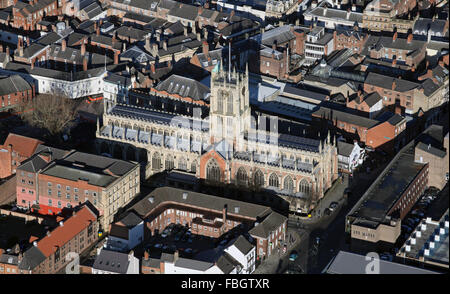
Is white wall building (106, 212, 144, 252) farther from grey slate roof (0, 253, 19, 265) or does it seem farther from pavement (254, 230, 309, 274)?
pavement (254, 230, 309, 274)

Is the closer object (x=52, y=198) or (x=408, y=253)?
(x=408, y=253)

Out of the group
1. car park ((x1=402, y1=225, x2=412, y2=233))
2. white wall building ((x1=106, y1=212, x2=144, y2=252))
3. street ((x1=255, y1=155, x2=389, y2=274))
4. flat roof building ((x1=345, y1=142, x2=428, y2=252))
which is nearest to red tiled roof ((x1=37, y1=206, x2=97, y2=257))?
white wall building ((x1=106, y1=212, x2=144, y2=252))

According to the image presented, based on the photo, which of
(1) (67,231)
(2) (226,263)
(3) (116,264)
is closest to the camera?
(2) (226,263)

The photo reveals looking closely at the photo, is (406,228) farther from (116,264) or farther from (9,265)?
(9,265)

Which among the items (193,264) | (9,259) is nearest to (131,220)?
(193,264)

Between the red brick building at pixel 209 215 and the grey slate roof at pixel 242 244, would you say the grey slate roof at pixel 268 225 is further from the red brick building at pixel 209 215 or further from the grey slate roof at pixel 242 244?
the grey slate roof at pixel 242 244
